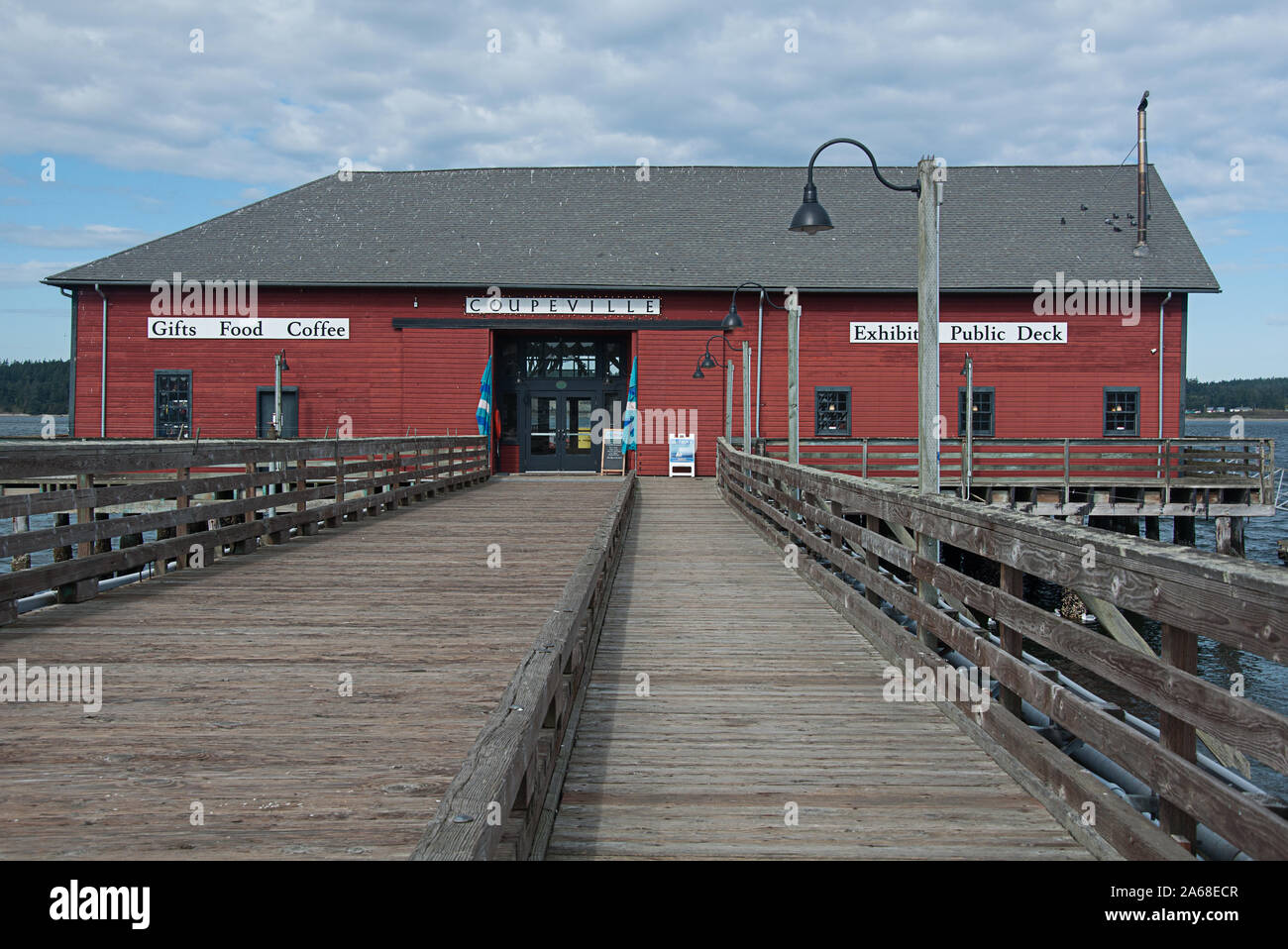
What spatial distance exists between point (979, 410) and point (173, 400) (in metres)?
20.1

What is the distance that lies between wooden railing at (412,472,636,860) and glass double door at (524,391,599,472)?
2226 cm

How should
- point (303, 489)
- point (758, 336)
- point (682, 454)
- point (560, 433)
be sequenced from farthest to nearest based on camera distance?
point (560, 433) → point (682, 454) → point (758, 336) → point (303, 489)

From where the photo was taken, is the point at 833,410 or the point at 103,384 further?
the point at 833,410

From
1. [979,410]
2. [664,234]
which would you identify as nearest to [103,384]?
[664,234]

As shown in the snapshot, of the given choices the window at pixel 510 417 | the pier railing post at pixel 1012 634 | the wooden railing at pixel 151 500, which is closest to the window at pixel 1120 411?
the window at pixel 510 417

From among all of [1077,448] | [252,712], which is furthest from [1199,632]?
[1077,448]

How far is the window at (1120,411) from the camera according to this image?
85.5 feet

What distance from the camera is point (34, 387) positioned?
454ft

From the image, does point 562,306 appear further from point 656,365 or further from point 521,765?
point 521,765

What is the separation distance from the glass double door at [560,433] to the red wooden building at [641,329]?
1019mm

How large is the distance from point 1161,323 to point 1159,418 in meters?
2.34

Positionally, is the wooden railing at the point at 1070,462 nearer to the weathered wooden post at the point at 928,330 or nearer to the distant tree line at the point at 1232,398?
the weathered wooden post at the point at 928,330

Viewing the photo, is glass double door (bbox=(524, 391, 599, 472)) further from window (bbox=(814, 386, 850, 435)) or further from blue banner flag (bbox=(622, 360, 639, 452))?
window (bbox=(814, 386, 850, 435))

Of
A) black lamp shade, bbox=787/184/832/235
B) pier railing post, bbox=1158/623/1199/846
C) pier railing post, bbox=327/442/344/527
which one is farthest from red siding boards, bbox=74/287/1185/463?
pier railing post, bbox=1158/623/1199/846
